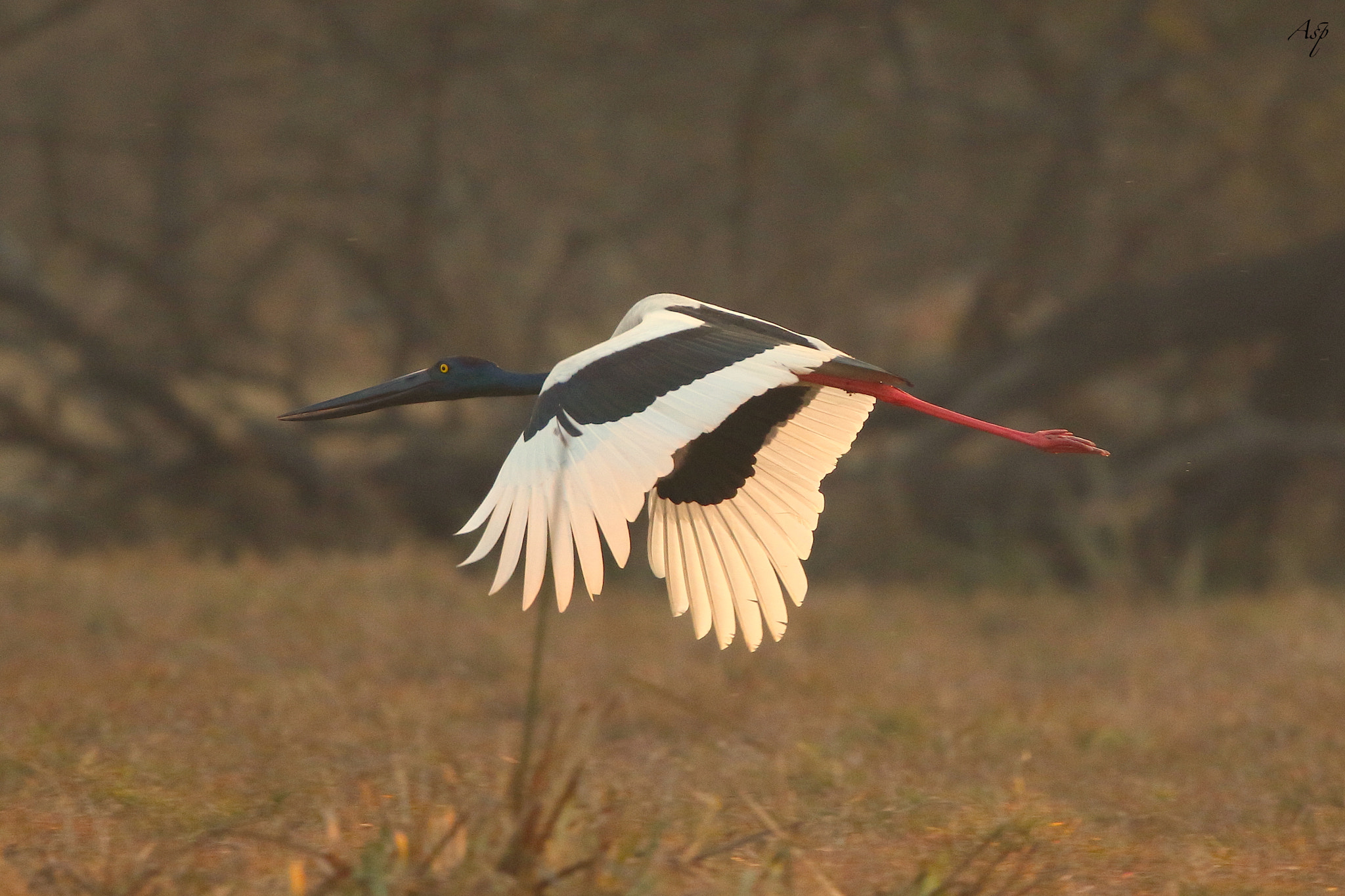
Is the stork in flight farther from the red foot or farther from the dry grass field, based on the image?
the dry grass field

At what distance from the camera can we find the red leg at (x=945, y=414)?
12.0 feet

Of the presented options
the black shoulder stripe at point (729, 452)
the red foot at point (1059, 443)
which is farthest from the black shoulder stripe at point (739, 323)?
the red foot at point (1059, 443)

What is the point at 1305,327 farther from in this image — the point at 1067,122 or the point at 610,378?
the point at 610,378

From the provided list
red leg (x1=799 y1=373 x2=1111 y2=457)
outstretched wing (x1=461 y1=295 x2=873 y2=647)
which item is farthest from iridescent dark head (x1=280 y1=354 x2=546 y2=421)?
red leg (x1=799 y1=373 x2=1111 y2=457)


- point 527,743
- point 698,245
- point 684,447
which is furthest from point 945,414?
point 698,245

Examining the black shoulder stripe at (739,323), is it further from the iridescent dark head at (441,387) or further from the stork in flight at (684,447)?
the iridescent dark head at (441,387)

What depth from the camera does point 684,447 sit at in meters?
3.57

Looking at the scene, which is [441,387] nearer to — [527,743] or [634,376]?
[634,376]

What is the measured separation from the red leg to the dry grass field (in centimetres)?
78

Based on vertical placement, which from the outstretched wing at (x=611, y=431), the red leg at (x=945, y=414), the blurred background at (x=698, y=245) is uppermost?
the blurred background at (x=698, y=245)

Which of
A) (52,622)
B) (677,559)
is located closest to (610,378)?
(677,559)

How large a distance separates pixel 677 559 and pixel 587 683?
5.28ft

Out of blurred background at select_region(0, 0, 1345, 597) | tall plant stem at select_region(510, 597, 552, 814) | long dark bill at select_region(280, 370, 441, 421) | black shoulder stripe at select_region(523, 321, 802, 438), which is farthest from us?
blurred background at select_region(0, 0, 1345, 597)

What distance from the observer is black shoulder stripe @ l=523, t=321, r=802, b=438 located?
2.84 m
